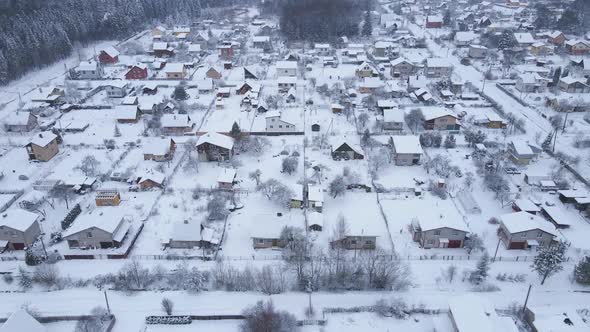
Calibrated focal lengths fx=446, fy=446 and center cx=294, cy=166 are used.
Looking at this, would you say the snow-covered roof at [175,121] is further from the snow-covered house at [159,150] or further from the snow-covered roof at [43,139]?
the snow-covered roof at [43,139]

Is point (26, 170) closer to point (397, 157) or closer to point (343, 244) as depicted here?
point (343, 244)

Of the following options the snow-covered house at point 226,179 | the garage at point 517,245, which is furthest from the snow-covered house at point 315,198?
the garage at point 517,245

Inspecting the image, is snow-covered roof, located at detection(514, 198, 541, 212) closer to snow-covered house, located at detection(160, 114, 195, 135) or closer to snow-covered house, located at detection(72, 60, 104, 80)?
snow-covered house, located at detection(160, 114, 195, 135)

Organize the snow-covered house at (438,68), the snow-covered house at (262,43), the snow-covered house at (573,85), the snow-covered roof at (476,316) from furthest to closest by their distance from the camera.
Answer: the snow-covered house at (262,43)
the snow-covered house at (438,68)
the snow-covered house at (573,85)
the snow-covered roof at (476,316)

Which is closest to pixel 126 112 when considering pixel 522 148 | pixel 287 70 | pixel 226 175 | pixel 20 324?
pixel 226 175

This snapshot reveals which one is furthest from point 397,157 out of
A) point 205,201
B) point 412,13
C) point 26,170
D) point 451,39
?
point 412,13
